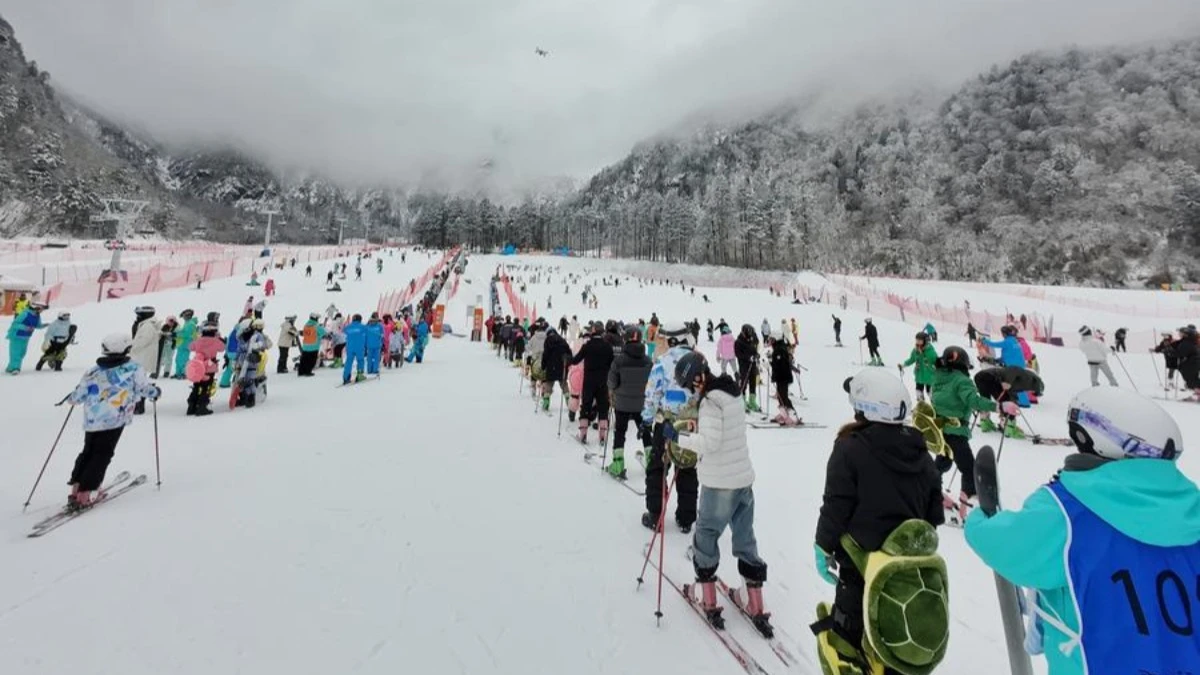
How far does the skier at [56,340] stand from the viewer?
12.3m

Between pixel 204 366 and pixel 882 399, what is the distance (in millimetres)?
11140

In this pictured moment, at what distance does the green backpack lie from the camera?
7.27 ft

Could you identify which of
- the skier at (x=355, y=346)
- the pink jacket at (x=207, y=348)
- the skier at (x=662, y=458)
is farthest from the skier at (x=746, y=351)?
the pink jacket at (x=207, y=348)

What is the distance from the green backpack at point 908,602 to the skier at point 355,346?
1398 cm

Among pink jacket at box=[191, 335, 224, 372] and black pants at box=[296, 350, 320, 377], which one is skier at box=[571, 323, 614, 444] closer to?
pink jacket at box=[191, 335, 224, 372]

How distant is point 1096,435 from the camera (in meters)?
1.82

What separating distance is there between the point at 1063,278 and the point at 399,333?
9177 centimetres

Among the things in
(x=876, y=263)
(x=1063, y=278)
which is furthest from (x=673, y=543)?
(x=876, y=263)

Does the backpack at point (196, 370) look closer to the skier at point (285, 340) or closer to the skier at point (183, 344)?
the skier at point (183, 344)

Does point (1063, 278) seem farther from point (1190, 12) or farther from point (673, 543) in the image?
point (673, 543)

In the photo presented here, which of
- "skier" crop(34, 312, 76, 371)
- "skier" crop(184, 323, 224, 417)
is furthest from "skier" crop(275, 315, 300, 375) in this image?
"skier" crop(184, 323, 224, 417)

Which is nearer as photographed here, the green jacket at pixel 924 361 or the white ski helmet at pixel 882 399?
the white ski helmet at pixel 882 399

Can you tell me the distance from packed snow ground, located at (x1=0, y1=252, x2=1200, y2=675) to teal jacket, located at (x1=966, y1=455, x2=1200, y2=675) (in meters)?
1.82

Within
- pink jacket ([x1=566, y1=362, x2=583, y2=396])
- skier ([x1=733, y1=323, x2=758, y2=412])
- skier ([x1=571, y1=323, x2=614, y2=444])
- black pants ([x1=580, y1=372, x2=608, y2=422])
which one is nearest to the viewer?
skier ([x1=571, y1=323, x2=614, y2=444])
